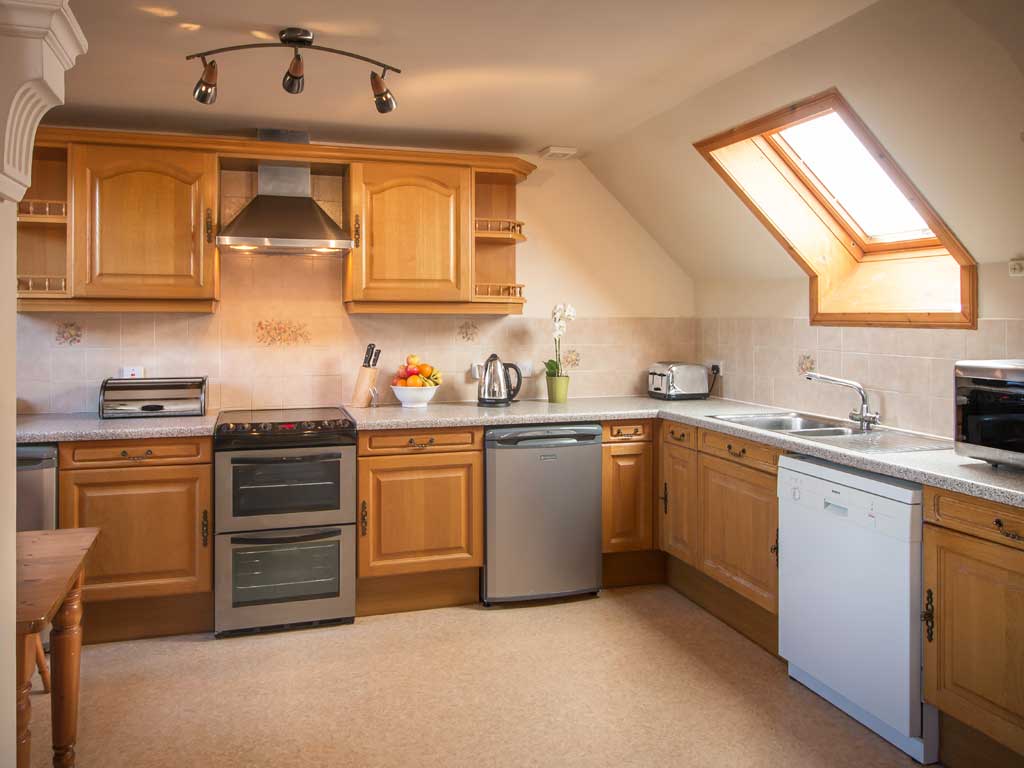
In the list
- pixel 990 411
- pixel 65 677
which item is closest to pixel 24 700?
pixel 65 677

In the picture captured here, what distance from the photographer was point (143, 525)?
3.39 m

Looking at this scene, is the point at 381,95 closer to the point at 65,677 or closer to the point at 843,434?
the point at 65,677

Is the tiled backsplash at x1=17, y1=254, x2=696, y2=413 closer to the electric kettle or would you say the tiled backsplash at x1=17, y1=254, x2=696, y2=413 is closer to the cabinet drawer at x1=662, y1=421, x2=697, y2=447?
the electric kettle

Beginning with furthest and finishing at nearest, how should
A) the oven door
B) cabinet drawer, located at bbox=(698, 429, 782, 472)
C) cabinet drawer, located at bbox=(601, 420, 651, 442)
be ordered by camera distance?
cabinet drawer, located at bbox=(601, 420, 651, 442)
the oven door
cabinet drawer, located at bbox=(698, 429, 782, 472)

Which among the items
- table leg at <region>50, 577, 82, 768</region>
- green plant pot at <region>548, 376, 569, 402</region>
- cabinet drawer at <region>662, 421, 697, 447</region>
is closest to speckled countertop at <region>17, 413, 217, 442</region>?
table leg at <region>50, 577, 82, 768</region>

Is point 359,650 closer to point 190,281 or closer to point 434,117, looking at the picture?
point 190,281

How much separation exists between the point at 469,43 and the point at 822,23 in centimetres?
113

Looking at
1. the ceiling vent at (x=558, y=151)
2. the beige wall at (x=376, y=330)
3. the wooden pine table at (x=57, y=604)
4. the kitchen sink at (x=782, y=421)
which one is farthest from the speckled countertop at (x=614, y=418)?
the ceiling vent at (x=558, y=151)

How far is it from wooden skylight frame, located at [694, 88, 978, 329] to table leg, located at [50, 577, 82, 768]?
2939mm

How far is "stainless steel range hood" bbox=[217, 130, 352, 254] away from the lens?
3684 mm

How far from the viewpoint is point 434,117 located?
3707mm

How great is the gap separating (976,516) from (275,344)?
310 cm

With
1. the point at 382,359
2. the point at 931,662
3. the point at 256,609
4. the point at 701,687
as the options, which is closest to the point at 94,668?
the point at 256,609

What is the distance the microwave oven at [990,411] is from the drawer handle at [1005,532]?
0.24 m
